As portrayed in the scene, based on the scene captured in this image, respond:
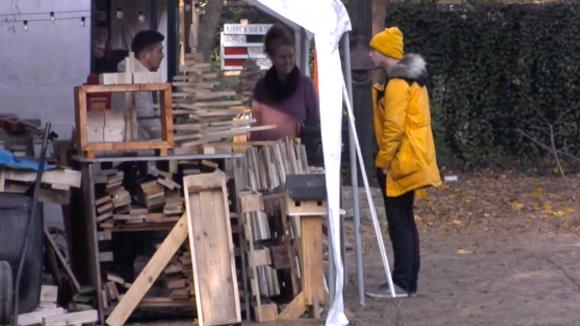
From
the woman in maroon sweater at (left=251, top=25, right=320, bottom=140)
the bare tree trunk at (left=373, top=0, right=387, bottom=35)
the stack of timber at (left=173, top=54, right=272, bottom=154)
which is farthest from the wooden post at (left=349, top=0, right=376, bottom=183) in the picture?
the stack of timber at (left=173, top=54, right=272, bottom=154)

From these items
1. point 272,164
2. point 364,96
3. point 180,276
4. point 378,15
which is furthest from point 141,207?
point 378,15

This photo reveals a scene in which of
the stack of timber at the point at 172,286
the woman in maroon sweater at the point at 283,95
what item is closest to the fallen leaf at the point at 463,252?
the woman in maroon sweater at the point at 283,95

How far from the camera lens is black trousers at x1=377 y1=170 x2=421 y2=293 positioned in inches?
365

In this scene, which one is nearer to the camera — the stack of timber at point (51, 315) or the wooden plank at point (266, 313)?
the stack of timber at point (51, 315)

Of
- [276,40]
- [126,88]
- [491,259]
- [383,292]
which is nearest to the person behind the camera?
[126,88]

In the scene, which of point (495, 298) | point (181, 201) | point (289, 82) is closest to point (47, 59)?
point (289, 82)

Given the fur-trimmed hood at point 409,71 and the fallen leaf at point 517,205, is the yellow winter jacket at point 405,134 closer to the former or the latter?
the fur-trimmed hood at point 409,71

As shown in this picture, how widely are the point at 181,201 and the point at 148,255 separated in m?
0.74

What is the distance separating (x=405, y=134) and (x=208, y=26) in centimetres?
602

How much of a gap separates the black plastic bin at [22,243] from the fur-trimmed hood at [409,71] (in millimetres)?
2730

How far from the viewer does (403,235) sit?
30.5ft

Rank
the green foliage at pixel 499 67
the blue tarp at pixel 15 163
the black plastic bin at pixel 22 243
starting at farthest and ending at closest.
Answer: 1. the green foliage at pixel 499 67
2. the blue tarp at pixel 15 163
3. the black plastic bin at pixel 22 243

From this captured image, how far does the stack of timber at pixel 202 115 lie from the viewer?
8664mm

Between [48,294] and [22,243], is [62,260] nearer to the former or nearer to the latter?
[48,294]
